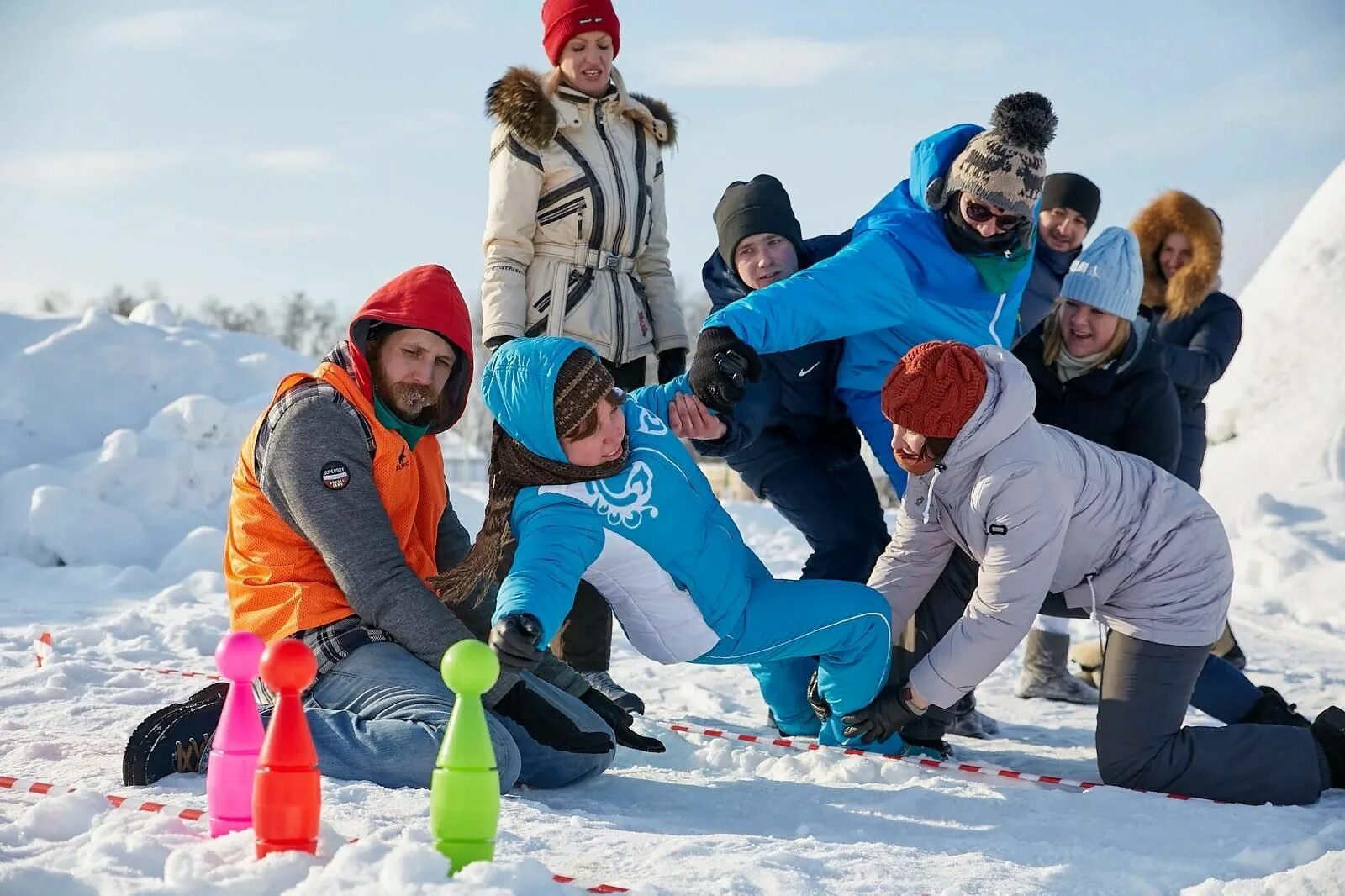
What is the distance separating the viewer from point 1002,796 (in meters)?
3.33

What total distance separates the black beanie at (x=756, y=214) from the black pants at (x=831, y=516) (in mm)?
769

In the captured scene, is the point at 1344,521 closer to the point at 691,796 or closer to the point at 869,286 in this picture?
the point at 869,286

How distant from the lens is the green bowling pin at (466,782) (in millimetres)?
2189

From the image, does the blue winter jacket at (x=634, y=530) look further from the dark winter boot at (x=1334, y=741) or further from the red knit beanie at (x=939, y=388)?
the dark winter boot at (x=1334, y=741)

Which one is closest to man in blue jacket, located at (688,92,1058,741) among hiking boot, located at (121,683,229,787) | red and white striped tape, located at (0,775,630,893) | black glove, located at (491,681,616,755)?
black glove, located at (491,681,616,755)

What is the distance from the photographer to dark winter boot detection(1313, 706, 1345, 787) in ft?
11.6

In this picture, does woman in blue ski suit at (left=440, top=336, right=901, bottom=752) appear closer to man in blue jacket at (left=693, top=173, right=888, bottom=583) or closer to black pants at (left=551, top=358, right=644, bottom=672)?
man in blue jacket at (left=693, top=173, right=888, bottom=583)

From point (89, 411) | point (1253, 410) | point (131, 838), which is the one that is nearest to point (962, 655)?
point (131, 838)

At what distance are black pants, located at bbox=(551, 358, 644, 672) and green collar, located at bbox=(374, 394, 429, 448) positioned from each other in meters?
1.20

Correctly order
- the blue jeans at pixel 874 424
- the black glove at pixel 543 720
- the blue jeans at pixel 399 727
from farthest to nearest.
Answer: the blue jeans at pixel 874 424 < the black glove at pixel 543 720 < the blue jeans at pixel 399 727

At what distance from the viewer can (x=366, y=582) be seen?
10.5 ft

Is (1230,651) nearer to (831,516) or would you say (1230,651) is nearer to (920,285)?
(831,516)

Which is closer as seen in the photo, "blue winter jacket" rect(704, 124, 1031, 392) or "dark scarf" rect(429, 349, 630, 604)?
"dark scarf" rect(429, 349, 630, 604)

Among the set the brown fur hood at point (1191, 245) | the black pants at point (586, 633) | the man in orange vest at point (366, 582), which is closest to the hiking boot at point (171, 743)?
the man in orange vest at point (366, 582)
